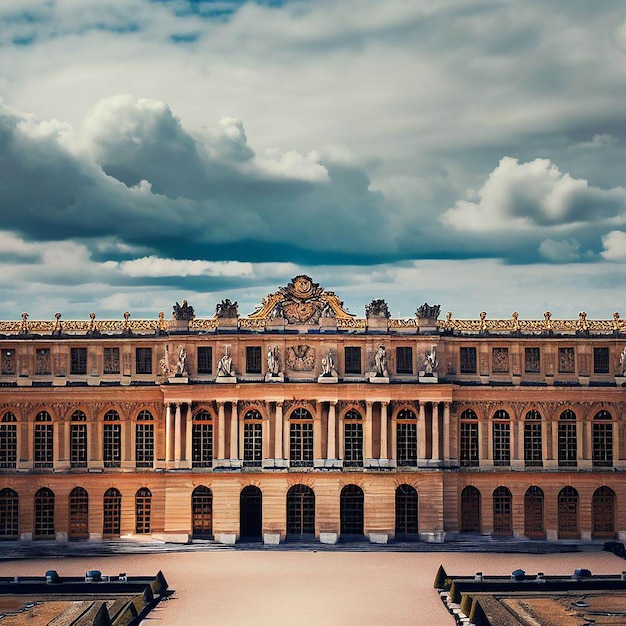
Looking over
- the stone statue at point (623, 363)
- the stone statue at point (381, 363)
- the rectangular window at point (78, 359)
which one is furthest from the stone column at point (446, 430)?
the rectangular window at point (78, 359)

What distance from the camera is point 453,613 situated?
59.3 meters

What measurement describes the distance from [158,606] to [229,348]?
25.0 metres

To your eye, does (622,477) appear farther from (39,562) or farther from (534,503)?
(39,562)

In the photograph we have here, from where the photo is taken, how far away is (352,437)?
3243 inches

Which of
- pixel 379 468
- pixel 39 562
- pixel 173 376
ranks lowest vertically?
pixel 39 562

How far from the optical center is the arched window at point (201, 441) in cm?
8194

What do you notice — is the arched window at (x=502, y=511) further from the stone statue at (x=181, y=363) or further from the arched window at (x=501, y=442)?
the stone statue at (x=181, y=363)

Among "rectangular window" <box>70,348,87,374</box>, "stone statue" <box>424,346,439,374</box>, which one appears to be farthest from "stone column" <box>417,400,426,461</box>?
"rectangular window" <box>70,348,87,374</box>

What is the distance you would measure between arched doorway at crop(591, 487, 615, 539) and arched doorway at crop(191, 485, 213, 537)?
29240 mm

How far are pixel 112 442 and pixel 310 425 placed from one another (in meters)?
15.5

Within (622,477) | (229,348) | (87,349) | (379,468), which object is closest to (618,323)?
(622,477)

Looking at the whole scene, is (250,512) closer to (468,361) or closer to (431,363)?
(431,363)

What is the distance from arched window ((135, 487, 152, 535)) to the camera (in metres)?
83.4

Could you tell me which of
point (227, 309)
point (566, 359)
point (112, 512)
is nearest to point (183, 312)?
point (227, 309)
